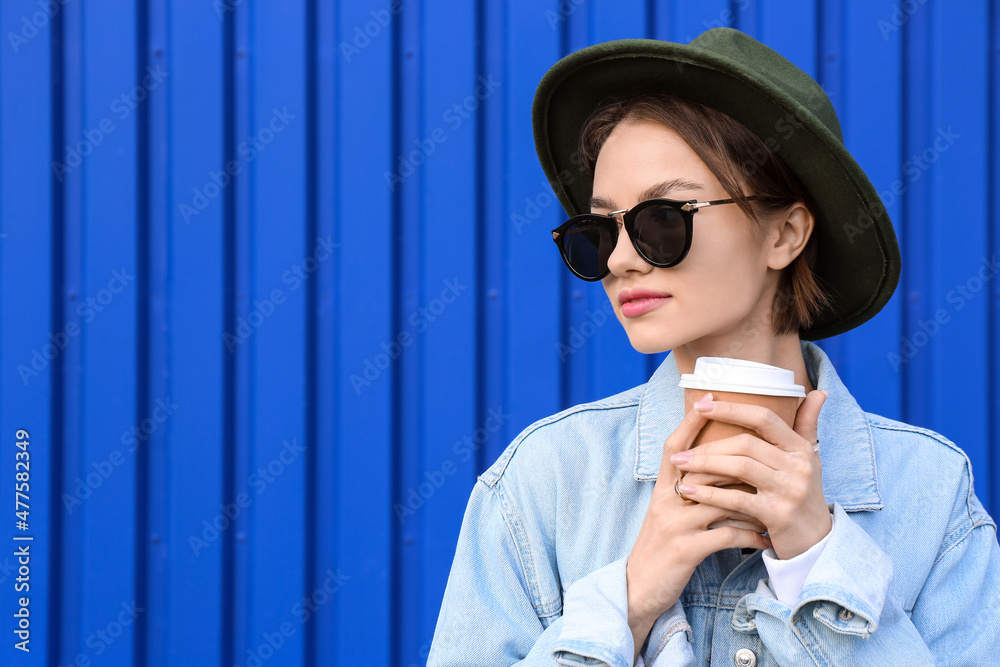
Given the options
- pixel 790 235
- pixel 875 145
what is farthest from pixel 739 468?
pixel 875 145

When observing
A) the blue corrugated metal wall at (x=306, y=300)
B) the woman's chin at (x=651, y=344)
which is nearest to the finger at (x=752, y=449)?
the woman's chin at (x=651, y=344)

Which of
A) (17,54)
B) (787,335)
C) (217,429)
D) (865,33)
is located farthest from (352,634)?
(865,33)

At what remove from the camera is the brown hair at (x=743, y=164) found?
3.70 ft

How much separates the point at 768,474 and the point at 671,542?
0.53ft

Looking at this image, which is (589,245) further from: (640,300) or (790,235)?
(790,235)

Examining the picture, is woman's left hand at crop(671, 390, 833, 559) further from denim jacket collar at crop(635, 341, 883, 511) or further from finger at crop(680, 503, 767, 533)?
denim jacket collar at crop(635, 341, 883, 511)

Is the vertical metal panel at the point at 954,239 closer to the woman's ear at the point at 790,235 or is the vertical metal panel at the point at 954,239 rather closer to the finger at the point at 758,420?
the woman's ear at the point at 790,235

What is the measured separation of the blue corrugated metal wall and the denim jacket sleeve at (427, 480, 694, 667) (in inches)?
41.4

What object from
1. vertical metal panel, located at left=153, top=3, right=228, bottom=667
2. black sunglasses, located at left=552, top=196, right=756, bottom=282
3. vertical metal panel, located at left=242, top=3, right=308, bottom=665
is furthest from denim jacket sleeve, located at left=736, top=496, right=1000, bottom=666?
vertical metal panel, located at left=153, top=3, right=228, bottom=667

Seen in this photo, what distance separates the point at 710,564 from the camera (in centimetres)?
116

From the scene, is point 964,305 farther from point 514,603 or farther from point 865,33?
point 514,603

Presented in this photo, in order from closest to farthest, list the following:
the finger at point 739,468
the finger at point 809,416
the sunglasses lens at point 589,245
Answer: the finger at point 739,468 < the finger at point 809,416 < the sunglasses lens at point 589,245

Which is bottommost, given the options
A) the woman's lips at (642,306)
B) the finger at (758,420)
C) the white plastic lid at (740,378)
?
the finger at (758,420)

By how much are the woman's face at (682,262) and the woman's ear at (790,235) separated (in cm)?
6
